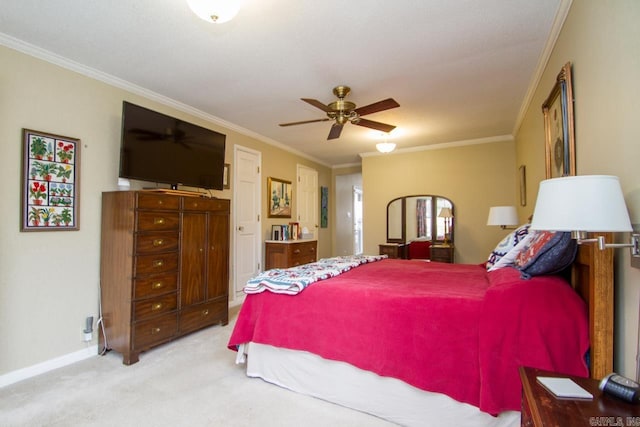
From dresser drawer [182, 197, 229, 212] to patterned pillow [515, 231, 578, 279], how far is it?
2.83 meters

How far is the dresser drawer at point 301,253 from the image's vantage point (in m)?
4.95

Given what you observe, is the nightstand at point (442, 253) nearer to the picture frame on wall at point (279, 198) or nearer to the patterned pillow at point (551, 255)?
the picture frame on wall at point (279, 198)

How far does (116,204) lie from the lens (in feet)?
9.00

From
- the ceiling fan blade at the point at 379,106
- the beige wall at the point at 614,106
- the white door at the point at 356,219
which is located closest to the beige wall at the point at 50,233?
the ceiling fan blade at the point at 379,106

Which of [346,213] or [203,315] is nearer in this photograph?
[203,315]

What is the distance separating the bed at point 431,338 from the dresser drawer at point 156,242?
3.57 feet

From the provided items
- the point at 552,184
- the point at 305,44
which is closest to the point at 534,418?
the point at 552,184

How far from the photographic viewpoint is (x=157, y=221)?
2.82 metres

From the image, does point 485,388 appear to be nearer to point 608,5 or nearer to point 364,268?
point 364,268

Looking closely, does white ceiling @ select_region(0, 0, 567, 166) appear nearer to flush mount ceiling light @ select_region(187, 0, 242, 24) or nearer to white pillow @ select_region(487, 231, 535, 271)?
flush mount ceiling light @ select_region(187, 0, 242, 24)

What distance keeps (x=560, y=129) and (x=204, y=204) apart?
314cm

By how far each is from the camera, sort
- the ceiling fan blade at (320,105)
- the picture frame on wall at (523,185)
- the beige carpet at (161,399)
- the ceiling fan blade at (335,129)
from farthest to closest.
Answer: the picture frame on wall at (523,185) < the ceiling fan blade at (335,129) < the ceiling fan blade at (320,105) < the beige carpet at (161,399)

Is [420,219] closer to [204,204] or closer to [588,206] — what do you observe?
[204,204]

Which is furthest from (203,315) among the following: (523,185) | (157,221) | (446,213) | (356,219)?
(356,219)
